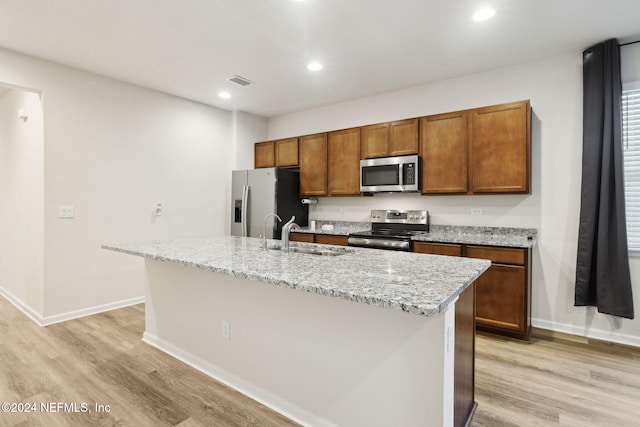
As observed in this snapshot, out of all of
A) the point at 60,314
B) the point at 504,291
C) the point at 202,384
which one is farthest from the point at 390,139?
the point at 60,314

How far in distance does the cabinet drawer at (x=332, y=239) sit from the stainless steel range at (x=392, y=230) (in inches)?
5.5

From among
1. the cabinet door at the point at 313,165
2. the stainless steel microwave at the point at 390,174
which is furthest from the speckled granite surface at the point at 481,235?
the cabinet door at the point at 313,165

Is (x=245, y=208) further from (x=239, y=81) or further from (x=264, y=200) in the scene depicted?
(x=239, y=81)

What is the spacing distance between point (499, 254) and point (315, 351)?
2.05m

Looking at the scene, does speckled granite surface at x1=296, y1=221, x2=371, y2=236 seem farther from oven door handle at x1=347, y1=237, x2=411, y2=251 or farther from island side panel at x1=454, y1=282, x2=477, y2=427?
island side panel at x1=454, y1=282, x2=477, y2=427

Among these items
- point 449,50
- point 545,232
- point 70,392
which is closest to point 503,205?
point 545,232

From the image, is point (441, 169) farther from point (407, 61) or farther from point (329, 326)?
point (329, 326)

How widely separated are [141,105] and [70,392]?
317cm

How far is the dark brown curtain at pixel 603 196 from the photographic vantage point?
278 centimetres

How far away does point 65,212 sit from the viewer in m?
3.45

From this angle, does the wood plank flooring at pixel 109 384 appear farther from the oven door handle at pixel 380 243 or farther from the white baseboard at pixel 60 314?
the oven door handle at pixel 380 243

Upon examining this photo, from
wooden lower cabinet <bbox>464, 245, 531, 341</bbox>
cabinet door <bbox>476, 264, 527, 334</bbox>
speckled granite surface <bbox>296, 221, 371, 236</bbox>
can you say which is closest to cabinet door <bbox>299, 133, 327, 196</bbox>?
speckled granite surface <bbox>296, 221, 371, 236</bbox>

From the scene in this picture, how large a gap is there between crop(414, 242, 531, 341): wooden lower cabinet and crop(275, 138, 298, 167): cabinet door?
262cm

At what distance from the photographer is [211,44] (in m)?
2.94
